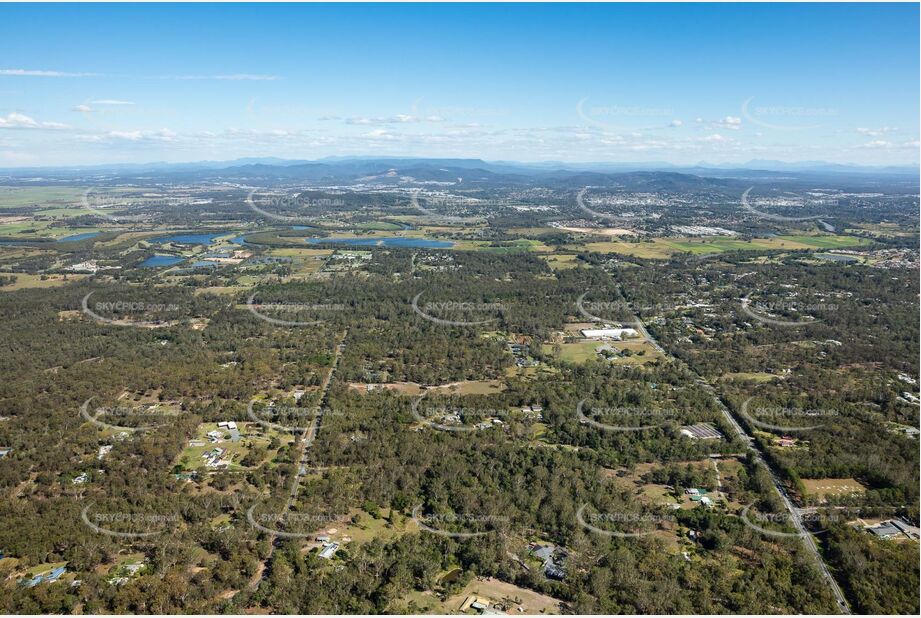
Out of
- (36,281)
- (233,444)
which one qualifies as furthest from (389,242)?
(233,444)

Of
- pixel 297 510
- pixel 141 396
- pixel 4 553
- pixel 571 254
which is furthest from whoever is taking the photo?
pixel 571 254

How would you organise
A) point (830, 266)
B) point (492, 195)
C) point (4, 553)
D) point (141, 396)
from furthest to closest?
point (492, 195), point (830, 266), point (141, 396), point (4, 553)

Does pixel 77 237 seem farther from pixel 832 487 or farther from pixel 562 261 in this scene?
pixel 832 487

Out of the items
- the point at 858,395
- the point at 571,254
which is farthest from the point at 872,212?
the point at 858,395

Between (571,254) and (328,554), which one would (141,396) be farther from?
(571,254)

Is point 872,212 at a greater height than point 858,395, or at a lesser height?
greater

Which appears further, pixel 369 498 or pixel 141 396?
pixel 141 396
